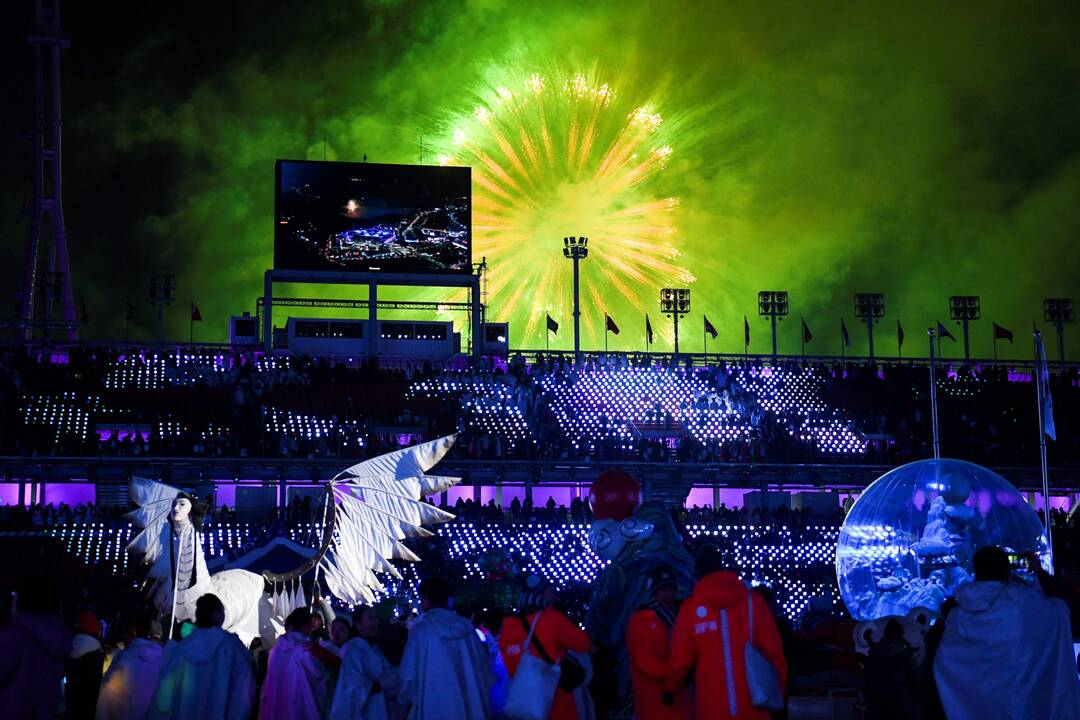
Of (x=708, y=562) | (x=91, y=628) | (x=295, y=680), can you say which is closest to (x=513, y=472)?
(x=91, y=628)

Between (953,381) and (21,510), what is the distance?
3133cm

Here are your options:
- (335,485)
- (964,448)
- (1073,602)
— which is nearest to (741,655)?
(1073,602)

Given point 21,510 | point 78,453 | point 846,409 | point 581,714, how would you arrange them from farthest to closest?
point 846,409 < point 78,453 < point 21,510 < point 581,714

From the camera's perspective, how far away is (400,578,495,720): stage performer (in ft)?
41.1

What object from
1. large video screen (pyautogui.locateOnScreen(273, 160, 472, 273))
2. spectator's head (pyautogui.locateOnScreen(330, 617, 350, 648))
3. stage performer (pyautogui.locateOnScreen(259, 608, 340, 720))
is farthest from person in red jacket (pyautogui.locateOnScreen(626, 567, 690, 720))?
large video screen (pyautogui.locateOnScreen(273, 160, 472, 273))

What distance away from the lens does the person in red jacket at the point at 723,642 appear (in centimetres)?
1052

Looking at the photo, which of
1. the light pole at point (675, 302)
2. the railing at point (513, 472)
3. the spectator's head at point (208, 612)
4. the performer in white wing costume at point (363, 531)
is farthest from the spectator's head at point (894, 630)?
the light pole at point (675, 302)

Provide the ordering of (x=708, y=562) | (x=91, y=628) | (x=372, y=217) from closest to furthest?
1. (x=708, y=562)
2. (x=91, y=628)
3. (x=372, y=217)

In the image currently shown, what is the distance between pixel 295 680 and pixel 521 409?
3356cm

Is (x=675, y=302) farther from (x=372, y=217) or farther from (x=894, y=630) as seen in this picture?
(x=894, y=630)

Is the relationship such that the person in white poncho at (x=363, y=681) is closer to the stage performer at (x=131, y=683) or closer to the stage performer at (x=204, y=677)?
the stage performer at (x=204, y=677)

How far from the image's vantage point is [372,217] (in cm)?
5056

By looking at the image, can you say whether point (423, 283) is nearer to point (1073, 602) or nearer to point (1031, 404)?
point (1031, 404)

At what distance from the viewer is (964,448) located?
46.5 metres
